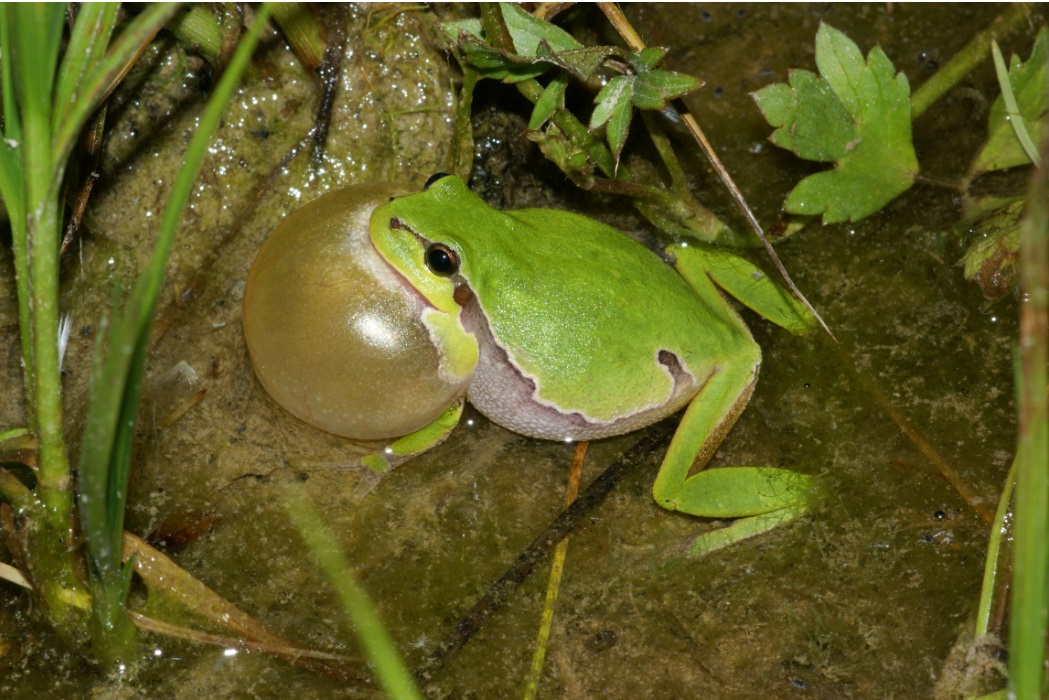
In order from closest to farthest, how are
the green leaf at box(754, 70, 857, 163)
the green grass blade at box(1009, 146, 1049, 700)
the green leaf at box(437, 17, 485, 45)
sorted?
1. the green grass blade at box(1009, 146, 1049, 700)
2. the green leaf at box(437, 17, 485, 45)
3. the green leaf at box(754, 70, 857, 163)

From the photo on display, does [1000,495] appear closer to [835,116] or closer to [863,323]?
[863,323]

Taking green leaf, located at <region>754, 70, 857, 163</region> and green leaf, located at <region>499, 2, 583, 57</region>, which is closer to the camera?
green leaf, located at <region>499, 2, 583, 57</region>

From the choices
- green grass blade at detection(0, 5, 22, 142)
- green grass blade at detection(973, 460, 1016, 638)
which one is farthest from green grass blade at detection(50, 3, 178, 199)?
green grass blade at detection(973, 460, 1016, 638)

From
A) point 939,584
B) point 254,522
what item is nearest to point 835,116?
point 939,584

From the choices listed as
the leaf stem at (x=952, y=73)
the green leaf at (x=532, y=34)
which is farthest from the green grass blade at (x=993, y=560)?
the green leaf at (x=532, y=34)

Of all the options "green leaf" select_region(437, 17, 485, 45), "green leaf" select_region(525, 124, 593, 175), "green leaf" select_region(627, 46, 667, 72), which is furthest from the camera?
"green leaf" select_region(437, 17, 485, 45)

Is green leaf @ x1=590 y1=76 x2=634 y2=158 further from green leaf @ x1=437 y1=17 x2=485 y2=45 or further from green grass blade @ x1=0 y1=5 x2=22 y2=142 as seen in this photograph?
green grass blade @ x1=0 y1=5 x2=22 y2=142

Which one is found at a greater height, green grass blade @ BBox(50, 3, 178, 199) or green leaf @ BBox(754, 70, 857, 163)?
green grass blade @ BBox(50, 3, 178, 199)

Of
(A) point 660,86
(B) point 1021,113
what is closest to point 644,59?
(A) point 660,86

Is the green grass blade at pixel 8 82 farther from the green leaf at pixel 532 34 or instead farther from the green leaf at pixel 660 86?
the green leaf at pixel 660 86
